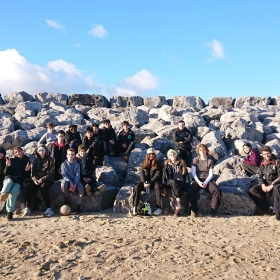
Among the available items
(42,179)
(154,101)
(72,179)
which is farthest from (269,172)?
(154,101)

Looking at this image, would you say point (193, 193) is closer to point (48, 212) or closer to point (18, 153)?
point (48, 212)

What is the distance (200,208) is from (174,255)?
2.73 metres

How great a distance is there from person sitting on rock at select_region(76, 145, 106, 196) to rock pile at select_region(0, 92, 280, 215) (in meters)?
0.22

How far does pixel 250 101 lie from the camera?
17906 mm

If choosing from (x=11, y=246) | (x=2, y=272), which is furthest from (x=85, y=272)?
(x=11, y=246)

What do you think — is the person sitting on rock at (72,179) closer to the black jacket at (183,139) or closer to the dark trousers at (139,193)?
the dark trousers at (139,193)

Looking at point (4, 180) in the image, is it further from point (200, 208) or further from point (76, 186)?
point (200, 208)

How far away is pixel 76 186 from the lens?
24.8ft

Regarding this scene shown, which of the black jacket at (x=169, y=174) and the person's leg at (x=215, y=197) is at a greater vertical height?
the black jacket at (x=169, y=174)

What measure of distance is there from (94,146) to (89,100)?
8614mm

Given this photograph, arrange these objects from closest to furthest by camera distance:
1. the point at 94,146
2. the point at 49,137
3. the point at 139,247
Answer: the point at 139,247
the point at 94,146
the point at 49,137

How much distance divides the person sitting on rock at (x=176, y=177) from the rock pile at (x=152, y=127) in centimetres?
35

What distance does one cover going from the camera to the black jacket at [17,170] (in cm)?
750

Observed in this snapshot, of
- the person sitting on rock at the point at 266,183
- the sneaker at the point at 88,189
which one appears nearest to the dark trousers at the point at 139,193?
the sneaker at the point at 88,189
